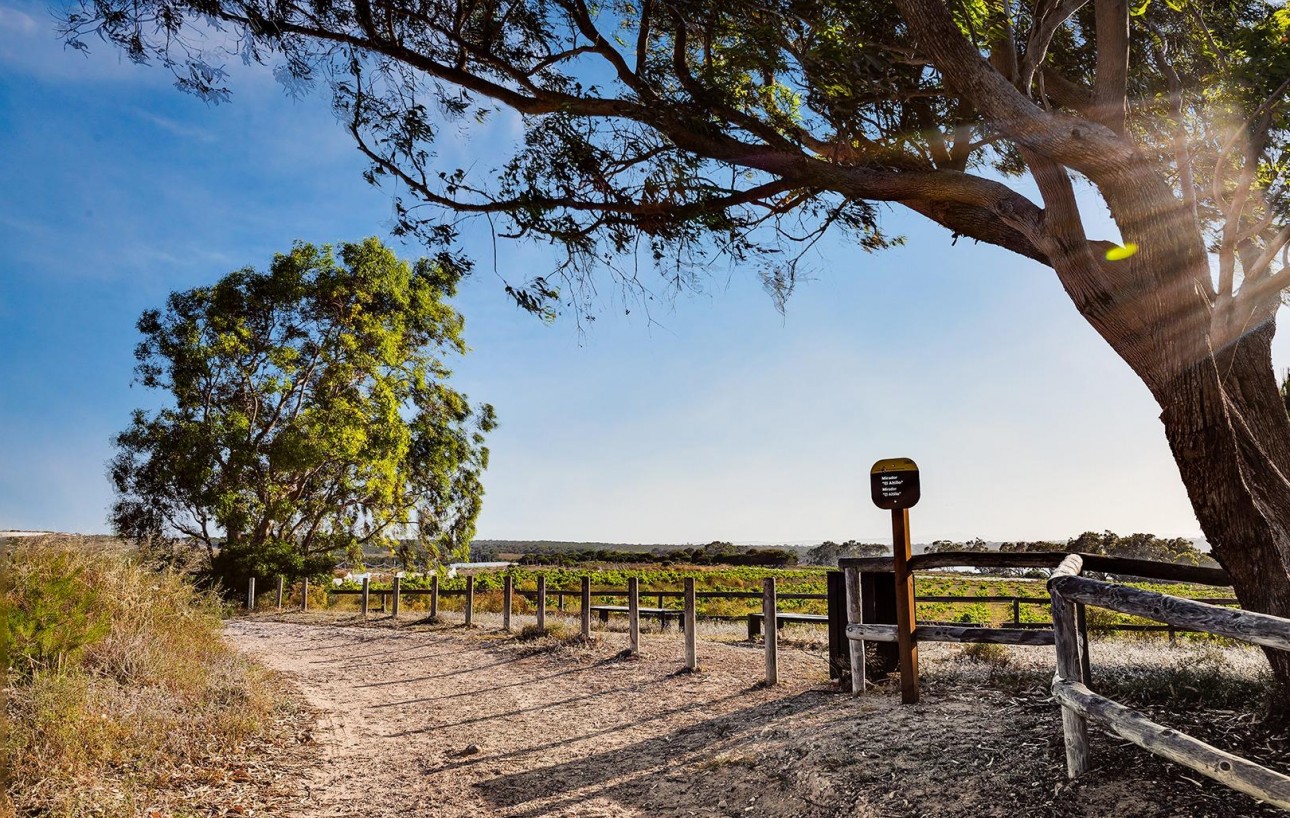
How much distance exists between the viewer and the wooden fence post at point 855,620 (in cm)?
791

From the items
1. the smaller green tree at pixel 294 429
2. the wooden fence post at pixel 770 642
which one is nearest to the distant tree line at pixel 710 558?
the smaller green tree at pixel 294 429

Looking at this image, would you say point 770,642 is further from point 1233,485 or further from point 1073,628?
point 1233,485

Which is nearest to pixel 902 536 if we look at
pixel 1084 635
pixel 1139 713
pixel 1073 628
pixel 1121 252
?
pixel 1084 635

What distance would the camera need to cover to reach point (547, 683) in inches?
412

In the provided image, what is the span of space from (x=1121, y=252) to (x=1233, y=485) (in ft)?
6.04

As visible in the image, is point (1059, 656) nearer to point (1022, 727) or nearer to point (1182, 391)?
point (1022, 727)

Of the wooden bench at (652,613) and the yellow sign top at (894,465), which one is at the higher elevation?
the yellow sign top at (894,465)

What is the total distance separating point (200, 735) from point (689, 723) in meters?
4.39

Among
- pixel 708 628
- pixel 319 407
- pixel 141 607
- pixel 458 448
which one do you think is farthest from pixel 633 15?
pixel 458 448

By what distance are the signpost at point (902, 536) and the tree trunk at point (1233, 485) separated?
2.44 meters

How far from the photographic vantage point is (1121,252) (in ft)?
19.5

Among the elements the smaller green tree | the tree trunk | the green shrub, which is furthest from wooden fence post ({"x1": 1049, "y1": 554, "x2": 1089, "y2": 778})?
the smaller green tree

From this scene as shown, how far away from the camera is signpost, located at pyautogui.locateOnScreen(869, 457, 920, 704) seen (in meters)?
7.23

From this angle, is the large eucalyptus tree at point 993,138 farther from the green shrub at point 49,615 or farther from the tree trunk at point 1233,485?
the green shrub at point 49,615
